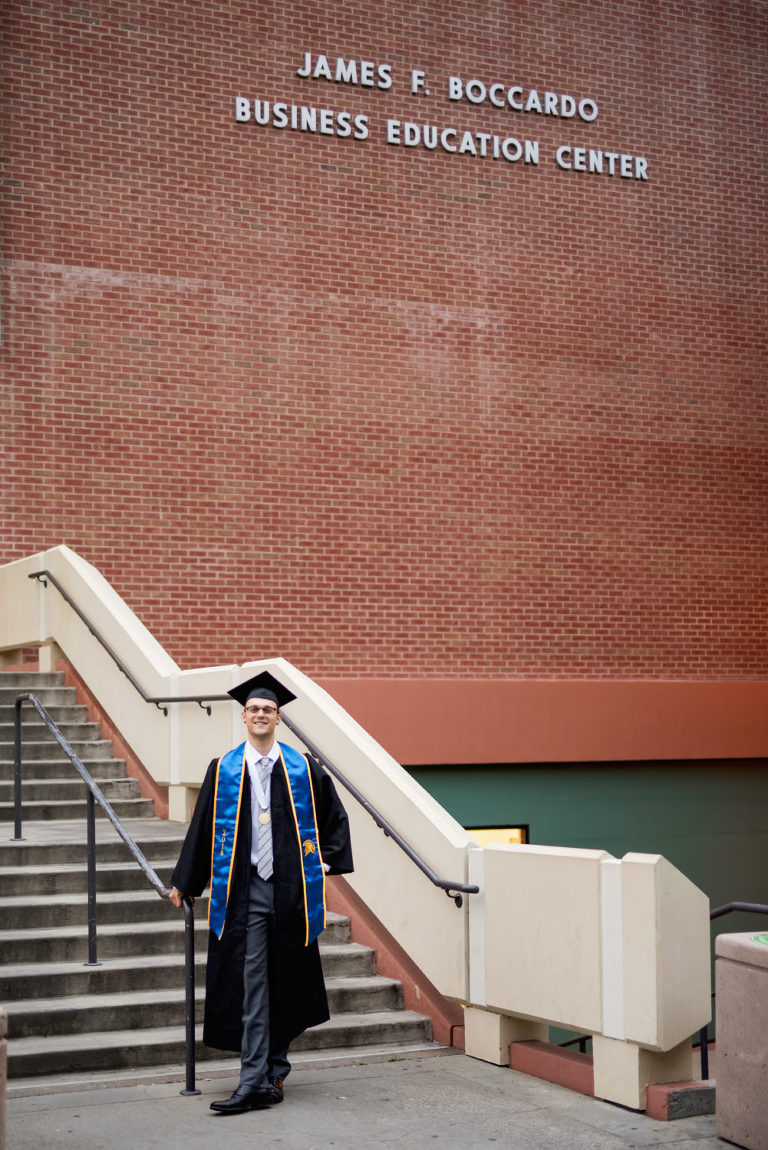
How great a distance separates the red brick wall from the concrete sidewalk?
7.60 m

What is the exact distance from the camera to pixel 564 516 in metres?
15.5

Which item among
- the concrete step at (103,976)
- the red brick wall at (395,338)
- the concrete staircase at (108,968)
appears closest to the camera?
the concrete staircase at (108,968)

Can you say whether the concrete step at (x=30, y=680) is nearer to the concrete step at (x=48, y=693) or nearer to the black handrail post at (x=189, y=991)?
the concrete step at (x=48, y=693)

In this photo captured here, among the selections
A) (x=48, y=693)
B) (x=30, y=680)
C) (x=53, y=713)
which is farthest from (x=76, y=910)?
(x=30, y=680)

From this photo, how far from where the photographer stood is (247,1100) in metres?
6.17

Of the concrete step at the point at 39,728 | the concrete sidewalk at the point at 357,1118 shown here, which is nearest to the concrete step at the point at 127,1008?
the concrete sidewalk at the point at 357,1118

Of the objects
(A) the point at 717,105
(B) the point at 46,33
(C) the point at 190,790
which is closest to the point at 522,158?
(A) the point at 717,105

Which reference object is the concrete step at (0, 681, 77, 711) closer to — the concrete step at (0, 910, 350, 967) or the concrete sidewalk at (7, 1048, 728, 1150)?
the concrete step at (0, 910, 350, 967)

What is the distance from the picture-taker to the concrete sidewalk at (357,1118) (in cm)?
574

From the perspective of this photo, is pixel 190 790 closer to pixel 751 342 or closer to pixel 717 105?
pixel 751 342

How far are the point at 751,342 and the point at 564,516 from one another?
10.8 ft

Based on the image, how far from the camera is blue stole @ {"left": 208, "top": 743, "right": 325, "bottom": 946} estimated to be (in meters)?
6.34

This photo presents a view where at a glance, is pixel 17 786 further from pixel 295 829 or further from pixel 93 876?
pixel 295 829

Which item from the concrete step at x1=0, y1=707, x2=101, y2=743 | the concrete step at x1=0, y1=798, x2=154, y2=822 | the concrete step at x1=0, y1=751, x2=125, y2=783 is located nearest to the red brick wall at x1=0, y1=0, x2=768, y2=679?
the concrete step at x1=0, y1=707, x2=101, y2=743
